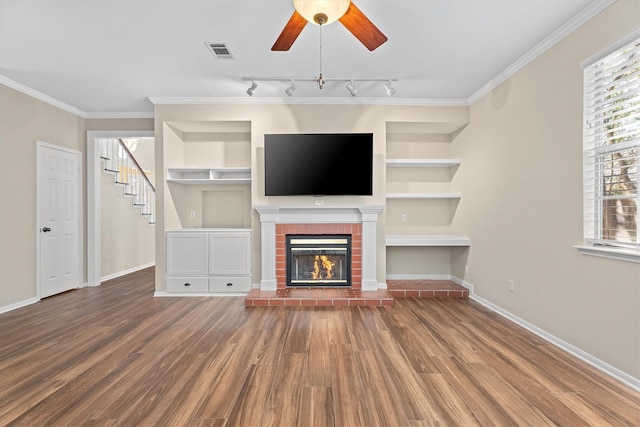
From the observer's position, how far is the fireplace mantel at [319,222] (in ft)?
13.6

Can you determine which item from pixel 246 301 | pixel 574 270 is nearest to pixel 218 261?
pixel 246 301

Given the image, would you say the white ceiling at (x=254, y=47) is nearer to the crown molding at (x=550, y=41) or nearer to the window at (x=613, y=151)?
the crown molding at (x=550, y=41)

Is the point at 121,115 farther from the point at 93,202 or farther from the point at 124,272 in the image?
the point at 124,272

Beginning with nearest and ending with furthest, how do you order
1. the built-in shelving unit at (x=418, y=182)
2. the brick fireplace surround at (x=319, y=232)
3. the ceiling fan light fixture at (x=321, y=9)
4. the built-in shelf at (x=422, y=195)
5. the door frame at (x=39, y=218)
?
the ceiling fan light fixture at (x=321, y=9)
the door frame at (x=39, y=218)
the brick fireplace surround at (x=319, y=232)
the built-in shelf at (x=422, y=195)
the built-in shelving unit at (x=418, y=182)

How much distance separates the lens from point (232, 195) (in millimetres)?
4742

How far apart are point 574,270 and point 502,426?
157 centimetres

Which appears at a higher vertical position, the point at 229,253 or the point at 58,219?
the point at 58,219

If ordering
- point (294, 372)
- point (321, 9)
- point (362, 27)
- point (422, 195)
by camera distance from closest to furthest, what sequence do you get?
1. point (321, 9)
2. point (362, 27)
3. point (294, 372)
4. point (422, 195)

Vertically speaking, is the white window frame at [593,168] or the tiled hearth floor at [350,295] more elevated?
the white window frame at [593,168]

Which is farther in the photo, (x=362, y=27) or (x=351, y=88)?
(x=351, y=88)

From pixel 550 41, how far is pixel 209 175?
4.21m

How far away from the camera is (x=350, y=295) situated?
12.8ft

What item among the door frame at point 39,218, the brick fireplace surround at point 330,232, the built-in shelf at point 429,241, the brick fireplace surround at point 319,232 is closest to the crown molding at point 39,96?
the door frame at point 39,218

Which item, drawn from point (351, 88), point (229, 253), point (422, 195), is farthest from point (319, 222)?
point (351, 88)
